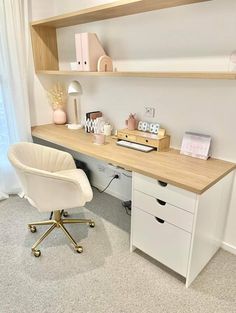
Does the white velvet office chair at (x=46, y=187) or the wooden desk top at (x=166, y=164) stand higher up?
the wooden desk top at (x=166, y=164)

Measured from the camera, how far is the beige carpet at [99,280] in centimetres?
154

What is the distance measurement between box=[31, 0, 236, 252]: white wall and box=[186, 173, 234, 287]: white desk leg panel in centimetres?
13

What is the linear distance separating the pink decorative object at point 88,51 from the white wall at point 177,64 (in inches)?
5.4

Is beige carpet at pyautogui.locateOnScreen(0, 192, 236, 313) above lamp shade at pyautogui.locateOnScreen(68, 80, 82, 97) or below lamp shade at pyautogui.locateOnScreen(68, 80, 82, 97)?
below

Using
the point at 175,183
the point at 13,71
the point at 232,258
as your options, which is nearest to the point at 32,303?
the point at 175,183

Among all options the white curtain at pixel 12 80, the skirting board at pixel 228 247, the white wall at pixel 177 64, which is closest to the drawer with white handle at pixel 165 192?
the white wall at pixel 177 64

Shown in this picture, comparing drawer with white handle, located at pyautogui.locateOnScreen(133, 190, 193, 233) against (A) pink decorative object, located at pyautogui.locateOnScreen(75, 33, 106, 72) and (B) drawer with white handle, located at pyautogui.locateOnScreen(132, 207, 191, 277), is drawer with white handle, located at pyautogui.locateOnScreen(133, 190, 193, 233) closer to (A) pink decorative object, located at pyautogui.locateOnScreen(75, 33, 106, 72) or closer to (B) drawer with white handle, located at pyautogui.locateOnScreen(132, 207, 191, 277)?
(B) drawer with white handle, located at pyautogui.locateOnScreen(132, 207, 191, 277)

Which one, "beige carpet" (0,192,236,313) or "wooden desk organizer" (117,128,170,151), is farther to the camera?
"wooden desk organizer" (117,128,170,151)

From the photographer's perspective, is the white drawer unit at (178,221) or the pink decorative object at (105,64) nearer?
the white drawer unit at (178,221)

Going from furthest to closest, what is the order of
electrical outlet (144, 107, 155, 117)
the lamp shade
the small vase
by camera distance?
the small vase, the lamp shade, electrical outlet (144, 107, 155, 117)

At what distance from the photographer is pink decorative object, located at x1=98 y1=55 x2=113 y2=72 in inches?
84.8

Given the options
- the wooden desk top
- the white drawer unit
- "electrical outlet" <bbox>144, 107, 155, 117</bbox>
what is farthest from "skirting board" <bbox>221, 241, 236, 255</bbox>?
"electrical outlet" <bbox>144, 107, 155, 117</bbox>

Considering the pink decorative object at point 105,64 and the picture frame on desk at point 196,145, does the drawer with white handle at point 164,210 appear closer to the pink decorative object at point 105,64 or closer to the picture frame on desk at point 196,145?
the picture frame on desk at point 196,145

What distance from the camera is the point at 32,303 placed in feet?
5.09
